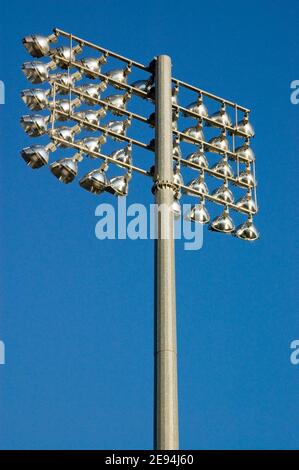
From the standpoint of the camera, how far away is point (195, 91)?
19844 millimetres

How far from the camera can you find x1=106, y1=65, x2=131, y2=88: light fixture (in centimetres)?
1938

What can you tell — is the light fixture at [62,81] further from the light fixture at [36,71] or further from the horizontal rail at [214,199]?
the horizontal rail at [214,199]

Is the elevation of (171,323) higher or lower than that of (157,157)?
lower

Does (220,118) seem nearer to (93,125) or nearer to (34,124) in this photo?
(93,125)

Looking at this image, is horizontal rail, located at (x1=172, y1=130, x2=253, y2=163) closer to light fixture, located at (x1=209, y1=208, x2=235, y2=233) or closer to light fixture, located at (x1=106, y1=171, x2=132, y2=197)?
light fixture, located at (x1=209, y1=208, x2=235, y2=233)

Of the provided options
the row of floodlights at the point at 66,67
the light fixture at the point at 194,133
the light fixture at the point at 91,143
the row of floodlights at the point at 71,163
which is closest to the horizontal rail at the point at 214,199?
the row of floodlights at the point at 71,163

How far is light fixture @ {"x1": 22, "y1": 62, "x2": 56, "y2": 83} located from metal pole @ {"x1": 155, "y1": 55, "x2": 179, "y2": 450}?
1522mm

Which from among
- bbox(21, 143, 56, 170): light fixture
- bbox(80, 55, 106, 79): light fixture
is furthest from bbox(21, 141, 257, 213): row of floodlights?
bbox(80, 55, 106, 79): light fixture
